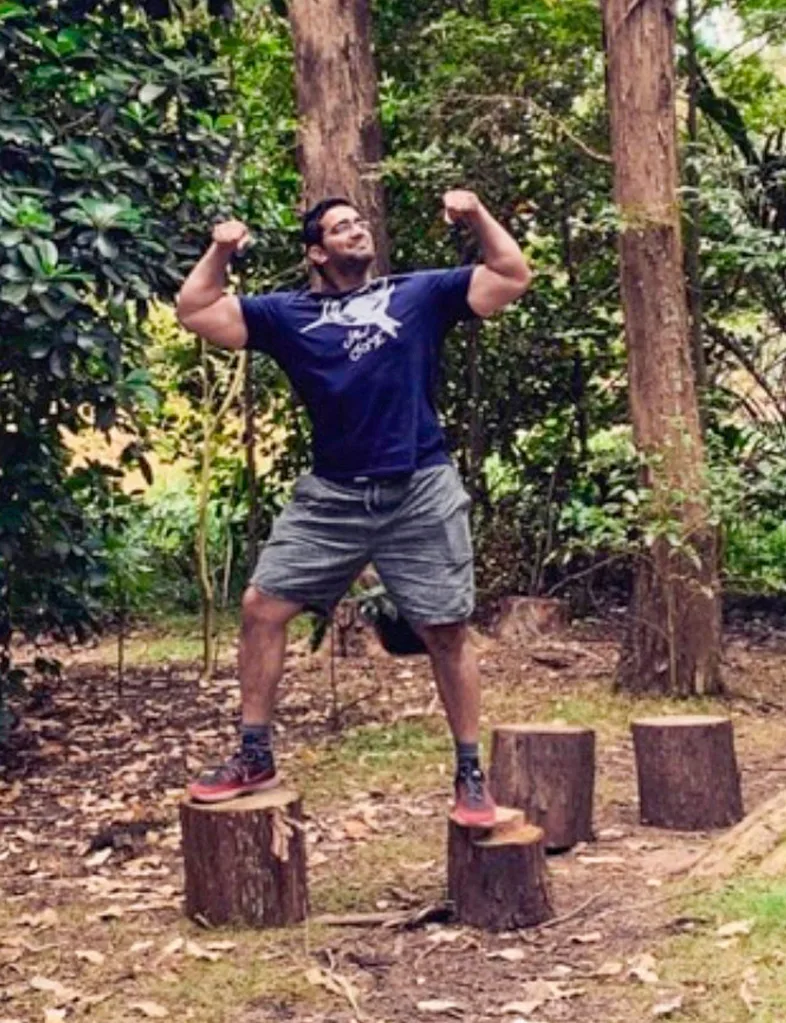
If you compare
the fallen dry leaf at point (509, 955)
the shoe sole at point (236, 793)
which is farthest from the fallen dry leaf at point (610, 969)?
the shoe sole at point (236, 793)

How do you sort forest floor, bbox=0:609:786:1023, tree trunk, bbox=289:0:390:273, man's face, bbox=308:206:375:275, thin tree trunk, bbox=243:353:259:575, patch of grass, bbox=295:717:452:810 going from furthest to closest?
thin tree trunk, bbox=243:353:259:575 → tree trunk, bbox=289:0:390:273 → patch of grass, bbox=295:717:452:810 → man's face, bbox=308:206:375:275 → forest floor, bbox=0:609:786:1023

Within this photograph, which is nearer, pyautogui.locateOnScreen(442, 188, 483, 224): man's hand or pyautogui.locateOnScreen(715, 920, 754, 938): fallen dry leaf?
pyautogui.locateOnScreen(715, 920, 754, 938): fallen dry leaf

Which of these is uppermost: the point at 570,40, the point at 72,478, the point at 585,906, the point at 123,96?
the point at 570,40

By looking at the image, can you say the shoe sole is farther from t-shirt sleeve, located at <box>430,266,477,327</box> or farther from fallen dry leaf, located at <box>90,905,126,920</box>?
t-shirt sleeve, located at <box>430,266,477,327</box>

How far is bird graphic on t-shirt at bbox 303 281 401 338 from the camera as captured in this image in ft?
Answer: 17.2

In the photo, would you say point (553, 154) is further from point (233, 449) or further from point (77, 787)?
point (77, 787)

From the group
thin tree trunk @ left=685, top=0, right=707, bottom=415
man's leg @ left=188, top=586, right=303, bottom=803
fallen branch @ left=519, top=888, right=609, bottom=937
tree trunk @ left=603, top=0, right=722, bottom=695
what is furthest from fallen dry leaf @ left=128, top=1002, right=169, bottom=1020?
thin tree trunk @ left=685, top=0, right=707, bottom=415

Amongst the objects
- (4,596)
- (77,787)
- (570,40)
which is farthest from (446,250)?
(77,787)

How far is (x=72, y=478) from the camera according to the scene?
Answer: 851cm

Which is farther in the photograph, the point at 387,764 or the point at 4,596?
the point at 4,596

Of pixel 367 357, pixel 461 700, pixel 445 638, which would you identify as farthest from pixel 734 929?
pixel 367 357

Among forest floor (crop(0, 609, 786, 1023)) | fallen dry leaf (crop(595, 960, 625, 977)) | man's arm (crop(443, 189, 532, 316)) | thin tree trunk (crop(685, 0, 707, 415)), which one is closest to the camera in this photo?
forest floor (crop(0, 609, 786, 1023))

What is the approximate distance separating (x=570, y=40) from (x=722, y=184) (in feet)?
4.28

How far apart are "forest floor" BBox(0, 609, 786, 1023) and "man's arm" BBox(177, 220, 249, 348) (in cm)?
186
